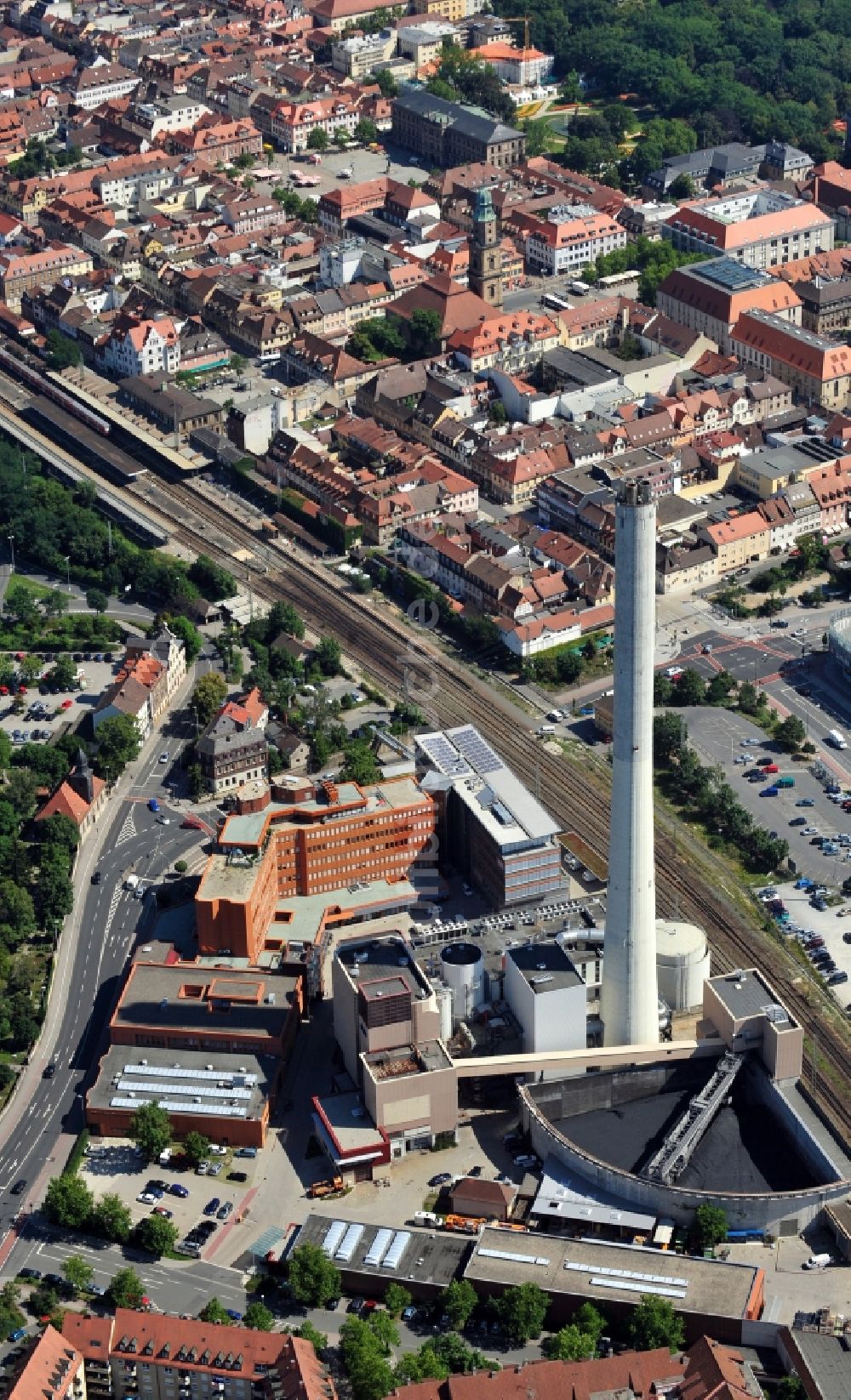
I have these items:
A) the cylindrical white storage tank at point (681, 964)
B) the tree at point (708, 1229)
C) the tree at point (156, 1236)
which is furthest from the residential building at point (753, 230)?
the tree at point (156, 1236)

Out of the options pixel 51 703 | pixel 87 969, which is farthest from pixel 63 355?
pixel 87 969

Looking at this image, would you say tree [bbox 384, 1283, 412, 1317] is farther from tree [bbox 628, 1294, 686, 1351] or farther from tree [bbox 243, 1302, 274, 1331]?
tree [bbox 628, 1294, 686, 1351]

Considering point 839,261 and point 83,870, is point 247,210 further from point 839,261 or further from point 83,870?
point 83,870

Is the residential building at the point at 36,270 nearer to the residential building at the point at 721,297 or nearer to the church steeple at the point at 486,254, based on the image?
the church steeple at the point at 486,254

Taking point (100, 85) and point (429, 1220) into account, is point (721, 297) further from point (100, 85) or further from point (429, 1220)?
point (429, 1220)

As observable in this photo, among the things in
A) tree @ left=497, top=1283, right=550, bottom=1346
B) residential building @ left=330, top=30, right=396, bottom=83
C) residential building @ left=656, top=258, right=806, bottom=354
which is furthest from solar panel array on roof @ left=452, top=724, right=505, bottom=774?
residential building @ left=330, top=30, right=396, bottom=83
